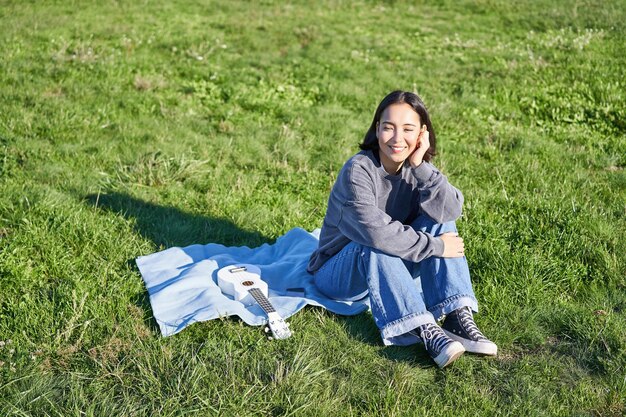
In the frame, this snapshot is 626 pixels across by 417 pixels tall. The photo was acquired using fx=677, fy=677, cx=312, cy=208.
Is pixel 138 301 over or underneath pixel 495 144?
underneath

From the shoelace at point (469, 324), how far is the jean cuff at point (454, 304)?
0.05 meters

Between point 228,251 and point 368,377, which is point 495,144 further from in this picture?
point 368,377

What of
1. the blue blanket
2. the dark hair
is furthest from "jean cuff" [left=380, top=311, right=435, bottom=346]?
the dark hair

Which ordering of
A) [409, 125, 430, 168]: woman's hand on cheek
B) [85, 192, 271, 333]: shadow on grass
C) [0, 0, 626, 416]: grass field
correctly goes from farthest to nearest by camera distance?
[85, 192, 271, 333]: shadow on grass → [409, 125, 430, 168]: woman's hand on cheek → [0, 0, 626, 416]: grass field

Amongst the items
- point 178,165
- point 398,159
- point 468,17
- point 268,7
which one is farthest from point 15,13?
point 398,159

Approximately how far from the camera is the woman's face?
430cm

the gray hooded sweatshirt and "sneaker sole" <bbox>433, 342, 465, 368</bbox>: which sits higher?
the gray hooded sweatshirt

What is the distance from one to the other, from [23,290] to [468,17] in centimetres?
1184

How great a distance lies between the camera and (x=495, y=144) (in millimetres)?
7758

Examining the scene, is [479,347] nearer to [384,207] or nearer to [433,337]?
→ [433,337]

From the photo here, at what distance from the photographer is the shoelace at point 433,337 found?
3893mm

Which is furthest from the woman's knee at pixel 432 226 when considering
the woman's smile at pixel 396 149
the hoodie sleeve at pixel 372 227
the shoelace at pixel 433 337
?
the shoelace at pixel 433 337

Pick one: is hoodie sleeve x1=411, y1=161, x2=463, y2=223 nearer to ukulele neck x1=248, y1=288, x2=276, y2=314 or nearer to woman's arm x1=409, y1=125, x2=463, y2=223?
woman's arm x1=409, y1=125, x2=463, y2=223

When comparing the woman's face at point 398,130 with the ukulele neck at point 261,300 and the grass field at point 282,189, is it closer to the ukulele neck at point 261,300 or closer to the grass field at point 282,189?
the grass field at point 282,189
